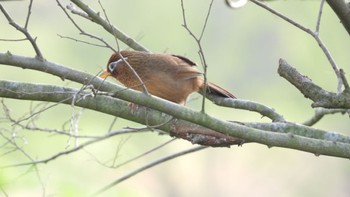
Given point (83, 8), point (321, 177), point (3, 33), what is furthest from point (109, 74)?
point (321, 177)

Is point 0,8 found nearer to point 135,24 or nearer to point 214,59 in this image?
point 135,24

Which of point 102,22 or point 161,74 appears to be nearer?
point 102,22

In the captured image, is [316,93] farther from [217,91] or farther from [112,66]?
[112,66]

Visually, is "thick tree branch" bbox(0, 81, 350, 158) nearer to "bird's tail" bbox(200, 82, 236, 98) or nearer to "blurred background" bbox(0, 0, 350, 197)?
"bird's tail" bbox(200, 82, 236, 98)

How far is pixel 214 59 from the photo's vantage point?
14.3 meters

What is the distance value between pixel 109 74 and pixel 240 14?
11247 mm

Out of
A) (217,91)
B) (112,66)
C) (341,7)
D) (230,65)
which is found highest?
(230,65)

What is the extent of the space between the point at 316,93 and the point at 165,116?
2.32 feet

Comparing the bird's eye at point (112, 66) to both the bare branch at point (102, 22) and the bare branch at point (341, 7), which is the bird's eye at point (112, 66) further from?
the bare branch at point (341, 7)

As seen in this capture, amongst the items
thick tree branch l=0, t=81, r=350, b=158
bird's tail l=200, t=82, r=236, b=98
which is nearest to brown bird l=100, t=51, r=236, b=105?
bird's tail l=200, t=82, r=236, b=98

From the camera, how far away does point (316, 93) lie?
3.17 meters

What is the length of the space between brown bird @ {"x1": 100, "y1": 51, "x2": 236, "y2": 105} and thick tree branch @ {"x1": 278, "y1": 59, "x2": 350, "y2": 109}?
115cm

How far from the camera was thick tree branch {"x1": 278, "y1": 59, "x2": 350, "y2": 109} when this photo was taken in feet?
10.3

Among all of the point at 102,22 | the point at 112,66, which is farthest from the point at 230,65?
the point at 102,22
